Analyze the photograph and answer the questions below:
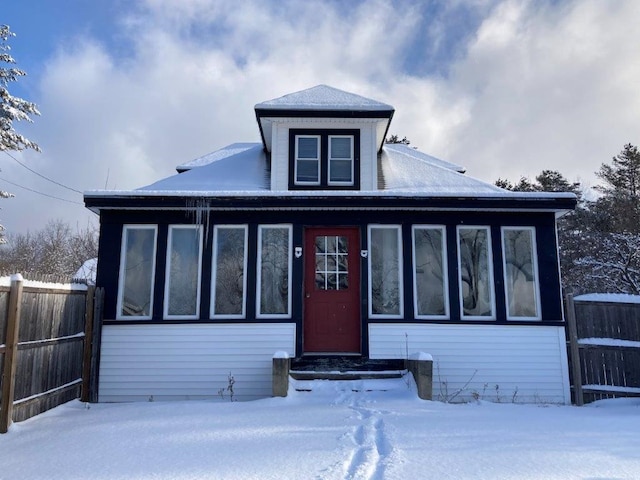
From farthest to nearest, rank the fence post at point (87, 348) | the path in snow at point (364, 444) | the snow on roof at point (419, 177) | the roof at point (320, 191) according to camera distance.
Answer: the snow on roof at point (419, 177) → the roof at point (320, 191) → the fence post at point (87, 348) → the path in snow at point (364, 444)

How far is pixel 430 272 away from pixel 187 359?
437 cm

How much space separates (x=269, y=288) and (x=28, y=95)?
1744cm

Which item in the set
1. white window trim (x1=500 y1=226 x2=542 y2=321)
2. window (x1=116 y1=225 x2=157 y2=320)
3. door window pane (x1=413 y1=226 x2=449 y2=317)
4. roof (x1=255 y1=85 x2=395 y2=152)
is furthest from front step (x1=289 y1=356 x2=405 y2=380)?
roof (x1=255 y1=85 x2=395 y2=152)

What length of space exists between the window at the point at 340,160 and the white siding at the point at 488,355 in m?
3.18

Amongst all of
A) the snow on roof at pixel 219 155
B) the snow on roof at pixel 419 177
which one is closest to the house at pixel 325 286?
the snow on roof at pixel 419 177

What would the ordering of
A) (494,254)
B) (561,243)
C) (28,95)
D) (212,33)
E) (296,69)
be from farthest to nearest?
(561,243), (28,95), (296,69), (212,33), (494,254)

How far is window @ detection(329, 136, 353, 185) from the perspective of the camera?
9.05m

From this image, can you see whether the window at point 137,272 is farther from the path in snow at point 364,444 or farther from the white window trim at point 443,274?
the white window trim at point 443,274

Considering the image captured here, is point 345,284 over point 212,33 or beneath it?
beneath

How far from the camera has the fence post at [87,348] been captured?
6.91m

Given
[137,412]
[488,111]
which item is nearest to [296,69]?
[488,111]

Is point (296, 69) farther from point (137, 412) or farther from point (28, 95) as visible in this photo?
point (28, 95)

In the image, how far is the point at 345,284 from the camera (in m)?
7.77

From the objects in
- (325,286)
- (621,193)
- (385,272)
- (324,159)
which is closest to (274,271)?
(325,286)
